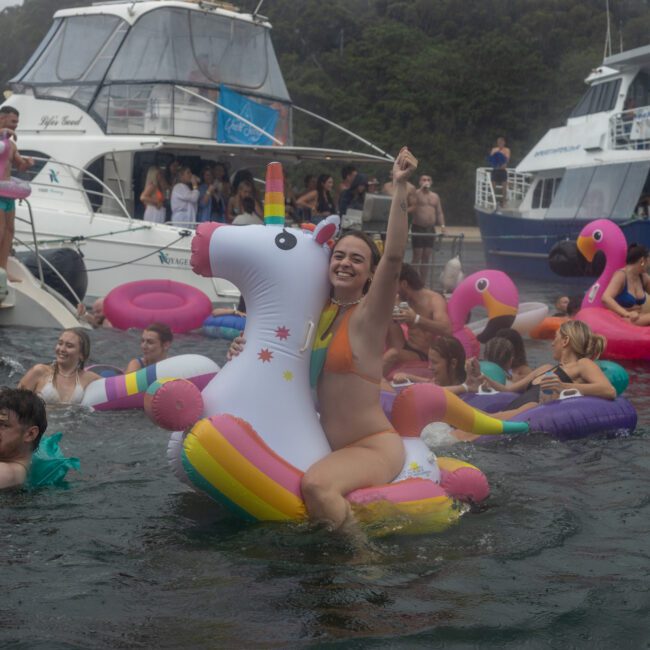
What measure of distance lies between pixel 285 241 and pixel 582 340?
10.3 ft

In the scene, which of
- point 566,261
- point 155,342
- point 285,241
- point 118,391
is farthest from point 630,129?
point 285,241

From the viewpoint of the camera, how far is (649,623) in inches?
160

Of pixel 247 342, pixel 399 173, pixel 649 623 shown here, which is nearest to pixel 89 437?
pixel 247 342

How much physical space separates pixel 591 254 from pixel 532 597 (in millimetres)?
7972

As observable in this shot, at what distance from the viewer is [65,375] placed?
7664 millimetres

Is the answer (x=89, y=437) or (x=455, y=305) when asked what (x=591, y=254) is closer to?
(x=455, y=305)

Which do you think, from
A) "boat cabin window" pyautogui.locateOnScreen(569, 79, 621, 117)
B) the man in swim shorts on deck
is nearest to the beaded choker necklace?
the man in swim shorts on deck

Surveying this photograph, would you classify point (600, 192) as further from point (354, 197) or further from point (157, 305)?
point (157, 305)

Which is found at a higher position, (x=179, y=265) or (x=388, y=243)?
(x=388, y=243)

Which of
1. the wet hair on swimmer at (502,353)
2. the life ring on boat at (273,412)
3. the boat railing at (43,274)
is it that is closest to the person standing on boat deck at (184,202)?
the boat railing at (43,274)

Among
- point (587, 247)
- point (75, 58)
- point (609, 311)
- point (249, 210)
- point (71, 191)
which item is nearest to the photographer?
point (609, 311)

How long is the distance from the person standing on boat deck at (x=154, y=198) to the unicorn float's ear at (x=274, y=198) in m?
9.30

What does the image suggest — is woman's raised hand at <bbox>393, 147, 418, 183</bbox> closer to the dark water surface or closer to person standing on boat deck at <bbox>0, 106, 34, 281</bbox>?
the dark water surface

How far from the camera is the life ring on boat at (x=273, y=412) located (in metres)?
4.67
